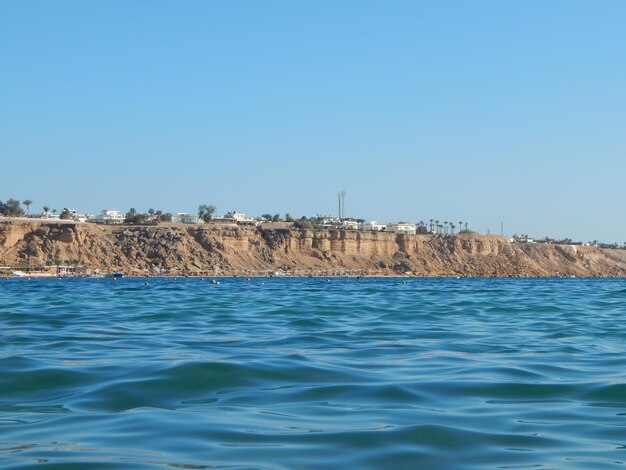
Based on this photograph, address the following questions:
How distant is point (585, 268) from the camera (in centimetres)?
16912

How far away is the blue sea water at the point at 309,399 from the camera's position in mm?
6699

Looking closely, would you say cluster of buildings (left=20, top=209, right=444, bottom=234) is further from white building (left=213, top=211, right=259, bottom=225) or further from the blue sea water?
the blue sea water

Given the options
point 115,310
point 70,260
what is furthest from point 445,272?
point 115,310

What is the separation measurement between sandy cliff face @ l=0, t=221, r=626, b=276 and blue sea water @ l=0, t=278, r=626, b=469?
9684 centimetres

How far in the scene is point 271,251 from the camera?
13162 cm

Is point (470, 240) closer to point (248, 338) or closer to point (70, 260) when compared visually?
point (70, 260)

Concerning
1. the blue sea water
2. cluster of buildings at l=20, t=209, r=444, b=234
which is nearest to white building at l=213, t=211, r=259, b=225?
cluster of buildings at l=20, t=209, r=444, b=234

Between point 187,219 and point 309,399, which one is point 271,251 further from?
point 309,399

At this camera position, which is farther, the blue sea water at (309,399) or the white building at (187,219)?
the white building at (187,219)

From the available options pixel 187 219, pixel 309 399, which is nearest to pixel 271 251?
pixel 187 219

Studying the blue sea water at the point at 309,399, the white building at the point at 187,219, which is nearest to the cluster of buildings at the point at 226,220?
the white building at the point at 187,219

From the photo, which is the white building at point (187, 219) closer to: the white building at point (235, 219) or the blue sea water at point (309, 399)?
the white building at point (235, 219)

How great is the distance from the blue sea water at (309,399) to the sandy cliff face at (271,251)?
9684 cm

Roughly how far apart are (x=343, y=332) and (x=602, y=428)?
9500 millimetres
